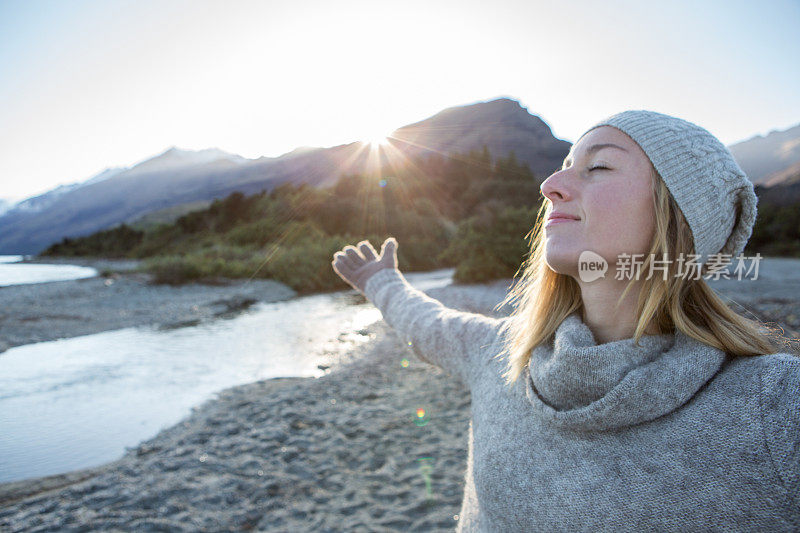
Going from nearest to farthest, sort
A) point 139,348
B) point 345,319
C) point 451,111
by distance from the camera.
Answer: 1. point 139,348
2. point 345,319
3. point 451,111

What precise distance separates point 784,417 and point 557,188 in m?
0.65

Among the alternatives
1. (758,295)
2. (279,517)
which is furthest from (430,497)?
(758,295)

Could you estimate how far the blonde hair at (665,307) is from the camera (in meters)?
0.92

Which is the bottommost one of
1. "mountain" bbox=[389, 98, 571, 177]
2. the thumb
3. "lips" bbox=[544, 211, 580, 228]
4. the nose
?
the thumb

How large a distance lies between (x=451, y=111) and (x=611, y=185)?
72.0 m

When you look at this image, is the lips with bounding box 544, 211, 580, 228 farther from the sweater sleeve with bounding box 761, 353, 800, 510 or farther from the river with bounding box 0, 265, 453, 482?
the river with bounding box 0, 265, 453, 482

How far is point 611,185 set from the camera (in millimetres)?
1056

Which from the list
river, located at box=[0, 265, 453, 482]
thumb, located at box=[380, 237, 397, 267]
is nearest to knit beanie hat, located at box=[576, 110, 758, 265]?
thumb, located at box=[380, 237, 397, 267]

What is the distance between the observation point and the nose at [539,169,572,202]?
1106 millimetres

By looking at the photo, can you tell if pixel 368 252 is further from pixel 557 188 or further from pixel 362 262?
pixel 557 188

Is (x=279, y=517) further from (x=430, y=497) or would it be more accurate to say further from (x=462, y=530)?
(x=462, y=530)

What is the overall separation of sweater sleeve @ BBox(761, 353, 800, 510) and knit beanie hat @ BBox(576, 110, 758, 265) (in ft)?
1.23

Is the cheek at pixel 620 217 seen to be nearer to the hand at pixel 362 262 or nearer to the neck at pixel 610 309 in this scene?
the neck at pixel 610 309

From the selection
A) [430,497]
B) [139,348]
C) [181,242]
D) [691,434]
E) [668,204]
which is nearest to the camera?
[691,434]
